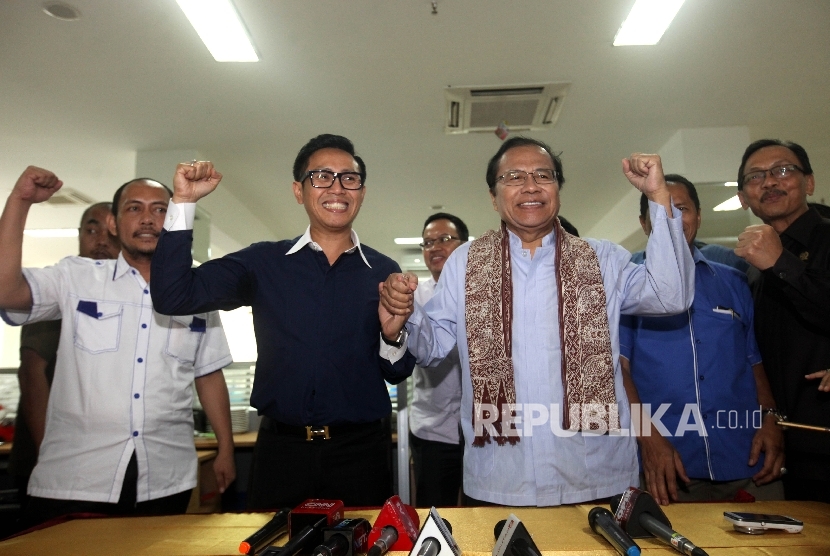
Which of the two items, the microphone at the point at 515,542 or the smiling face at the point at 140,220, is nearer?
the microphone at the point at 515,542

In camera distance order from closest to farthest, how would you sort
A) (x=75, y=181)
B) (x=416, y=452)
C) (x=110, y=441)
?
(x=110, y=441) → (x=416, y=452) → (x=75, y=181)

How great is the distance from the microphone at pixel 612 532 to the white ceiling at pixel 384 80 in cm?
247

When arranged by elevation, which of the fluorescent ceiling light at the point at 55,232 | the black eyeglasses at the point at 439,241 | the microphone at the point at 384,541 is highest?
the fluorescent ceiling light at the point at 55,232

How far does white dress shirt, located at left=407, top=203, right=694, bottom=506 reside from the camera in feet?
4.72

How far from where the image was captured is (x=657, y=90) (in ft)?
12.2

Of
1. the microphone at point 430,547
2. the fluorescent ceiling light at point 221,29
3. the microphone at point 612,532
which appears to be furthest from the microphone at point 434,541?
the fluorescent ceiling light at point 221,29

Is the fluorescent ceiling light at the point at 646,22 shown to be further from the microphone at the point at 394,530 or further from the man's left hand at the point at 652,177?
the microphone at the point at 394,530

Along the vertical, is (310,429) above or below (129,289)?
below

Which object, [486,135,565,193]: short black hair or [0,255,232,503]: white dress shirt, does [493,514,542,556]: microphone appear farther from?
[0,255,232,503]: white dress shirt

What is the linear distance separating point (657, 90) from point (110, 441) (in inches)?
147

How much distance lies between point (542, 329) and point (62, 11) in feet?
9.39

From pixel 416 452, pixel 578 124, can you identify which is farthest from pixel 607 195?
pixel 416 452

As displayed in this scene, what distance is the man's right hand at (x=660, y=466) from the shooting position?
5.59 feet

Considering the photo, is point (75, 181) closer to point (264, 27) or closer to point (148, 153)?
point (148, 153)
